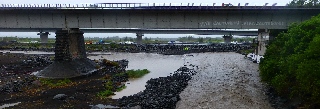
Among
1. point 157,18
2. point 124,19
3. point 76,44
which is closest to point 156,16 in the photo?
point 157,18

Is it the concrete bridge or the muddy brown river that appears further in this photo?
the concrete bridge

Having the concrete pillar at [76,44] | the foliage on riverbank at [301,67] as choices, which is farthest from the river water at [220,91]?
the concrete pillar at [76,44]

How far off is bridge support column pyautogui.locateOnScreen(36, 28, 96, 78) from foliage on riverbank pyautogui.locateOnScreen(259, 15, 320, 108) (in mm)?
21886

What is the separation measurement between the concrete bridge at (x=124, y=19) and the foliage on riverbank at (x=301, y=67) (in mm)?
9752

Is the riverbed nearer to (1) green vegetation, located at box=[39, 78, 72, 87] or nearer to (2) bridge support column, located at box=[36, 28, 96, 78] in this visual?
(1) green vegetation, located at box=[39, 78, 72, 87]

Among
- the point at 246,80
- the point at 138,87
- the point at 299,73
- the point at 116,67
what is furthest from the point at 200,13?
the point at 299,73

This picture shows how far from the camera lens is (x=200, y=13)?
34156mm

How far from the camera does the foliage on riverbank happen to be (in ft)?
50.1

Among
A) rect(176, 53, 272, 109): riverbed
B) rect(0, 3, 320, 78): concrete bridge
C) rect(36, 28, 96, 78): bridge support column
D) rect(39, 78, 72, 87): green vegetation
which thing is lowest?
rect(176, 53, 272, 109): riverbed

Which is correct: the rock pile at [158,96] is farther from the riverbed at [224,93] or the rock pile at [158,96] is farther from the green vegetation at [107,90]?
the green vegetation at [107,90]

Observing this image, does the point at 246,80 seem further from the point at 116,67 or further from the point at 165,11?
the point at 116,67

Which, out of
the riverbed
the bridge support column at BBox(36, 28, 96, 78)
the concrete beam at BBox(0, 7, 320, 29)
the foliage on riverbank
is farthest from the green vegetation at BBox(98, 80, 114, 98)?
A: the foliage on riverbank

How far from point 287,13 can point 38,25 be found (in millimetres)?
31025

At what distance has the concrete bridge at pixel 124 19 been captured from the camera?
33188 mm
